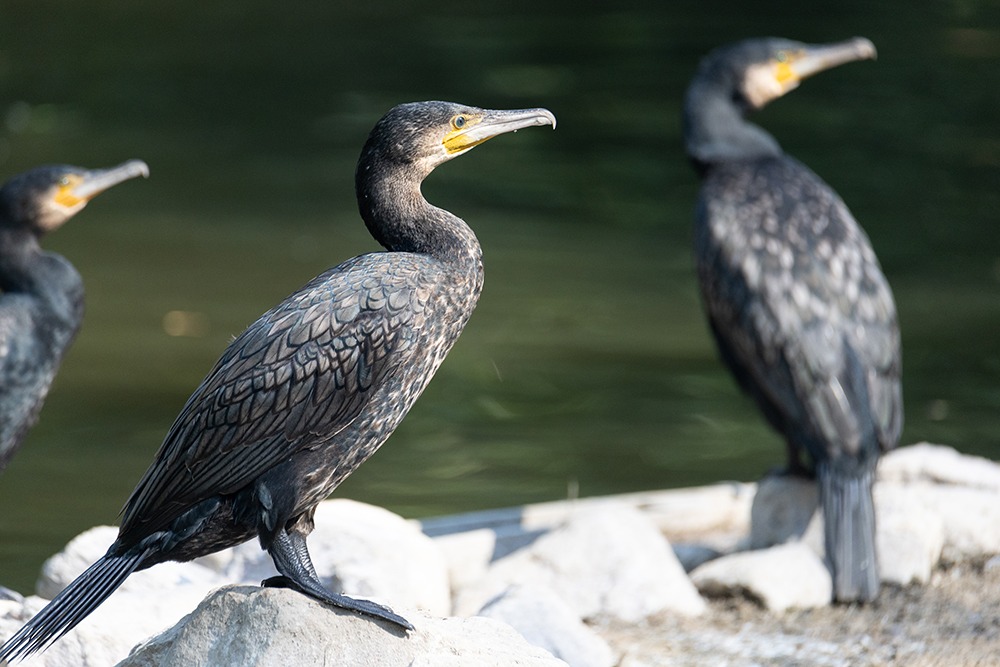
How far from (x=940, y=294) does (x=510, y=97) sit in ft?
16.3

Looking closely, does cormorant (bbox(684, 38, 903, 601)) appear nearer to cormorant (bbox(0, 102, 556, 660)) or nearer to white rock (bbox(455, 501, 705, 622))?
white rock (bbox(455, 501, 705, 622))

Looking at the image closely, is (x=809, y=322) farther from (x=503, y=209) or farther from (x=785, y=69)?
(x=503, y=209)

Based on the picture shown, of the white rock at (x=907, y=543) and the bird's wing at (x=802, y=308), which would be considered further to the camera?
the bird's wing at (x=802, y=308)

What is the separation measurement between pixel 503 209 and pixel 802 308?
536cm

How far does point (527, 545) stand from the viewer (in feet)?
16.0

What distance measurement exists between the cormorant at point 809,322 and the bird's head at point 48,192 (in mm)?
1812

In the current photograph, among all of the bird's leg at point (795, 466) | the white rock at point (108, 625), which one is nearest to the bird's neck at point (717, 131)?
the bird's leg at point (795, 466)

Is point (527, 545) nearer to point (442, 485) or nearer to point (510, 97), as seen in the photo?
point (442, 485)

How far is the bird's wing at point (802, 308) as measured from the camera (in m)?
4.71

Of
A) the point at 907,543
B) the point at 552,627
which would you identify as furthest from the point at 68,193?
the point at 907,543

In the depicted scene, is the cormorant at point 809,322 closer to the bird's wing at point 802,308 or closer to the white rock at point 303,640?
the bird's wing at point 802,308

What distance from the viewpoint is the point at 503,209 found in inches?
397

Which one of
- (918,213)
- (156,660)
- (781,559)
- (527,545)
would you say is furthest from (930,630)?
(918,213)

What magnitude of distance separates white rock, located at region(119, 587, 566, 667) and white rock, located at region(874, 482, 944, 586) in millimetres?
1686
